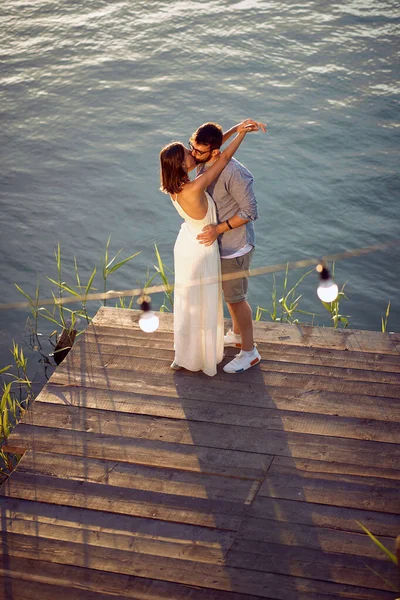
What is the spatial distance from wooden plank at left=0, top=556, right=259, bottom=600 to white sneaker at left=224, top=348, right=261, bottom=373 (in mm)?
1545

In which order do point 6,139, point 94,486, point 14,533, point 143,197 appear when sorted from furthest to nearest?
point 6,139
point 143,197
point 94,486
point 14,533

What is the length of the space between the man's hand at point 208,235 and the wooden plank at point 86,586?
5.97 ft

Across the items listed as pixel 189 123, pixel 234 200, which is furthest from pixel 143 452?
pixel 189 123

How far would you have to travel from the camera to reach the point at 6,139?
9.91 m

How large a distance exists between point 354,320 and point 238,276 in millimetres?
3005

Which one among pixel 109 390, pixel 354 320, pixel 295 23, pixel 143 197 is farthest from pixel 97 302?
pixel 295 23

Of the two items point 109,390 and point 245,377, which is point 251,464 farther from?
point 109,390

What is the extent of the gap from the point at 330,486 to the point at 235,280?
1290mm

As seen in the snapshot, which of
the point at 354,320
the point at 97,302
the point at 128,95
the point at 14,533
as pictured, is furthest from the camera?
the point at 128,95

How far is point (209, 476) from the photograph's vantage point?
12.4ft

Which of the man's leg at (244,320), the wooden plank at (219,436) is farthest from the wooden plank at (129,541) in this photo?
the man's leg at (244,320)

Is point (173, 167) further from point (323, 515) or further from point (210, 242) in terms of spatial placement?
point (323, 515)

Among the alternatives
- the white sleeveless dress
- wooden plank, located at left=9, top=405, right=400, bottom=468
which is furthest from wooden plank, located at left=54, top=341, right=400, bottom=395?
wooden plank, located at left=9, top=405, right=400, bottom=468

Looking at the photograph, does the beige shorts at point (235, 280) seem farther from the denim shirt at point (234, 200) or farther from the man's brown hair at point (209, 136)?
the man's brown hair at point (209, 136)
